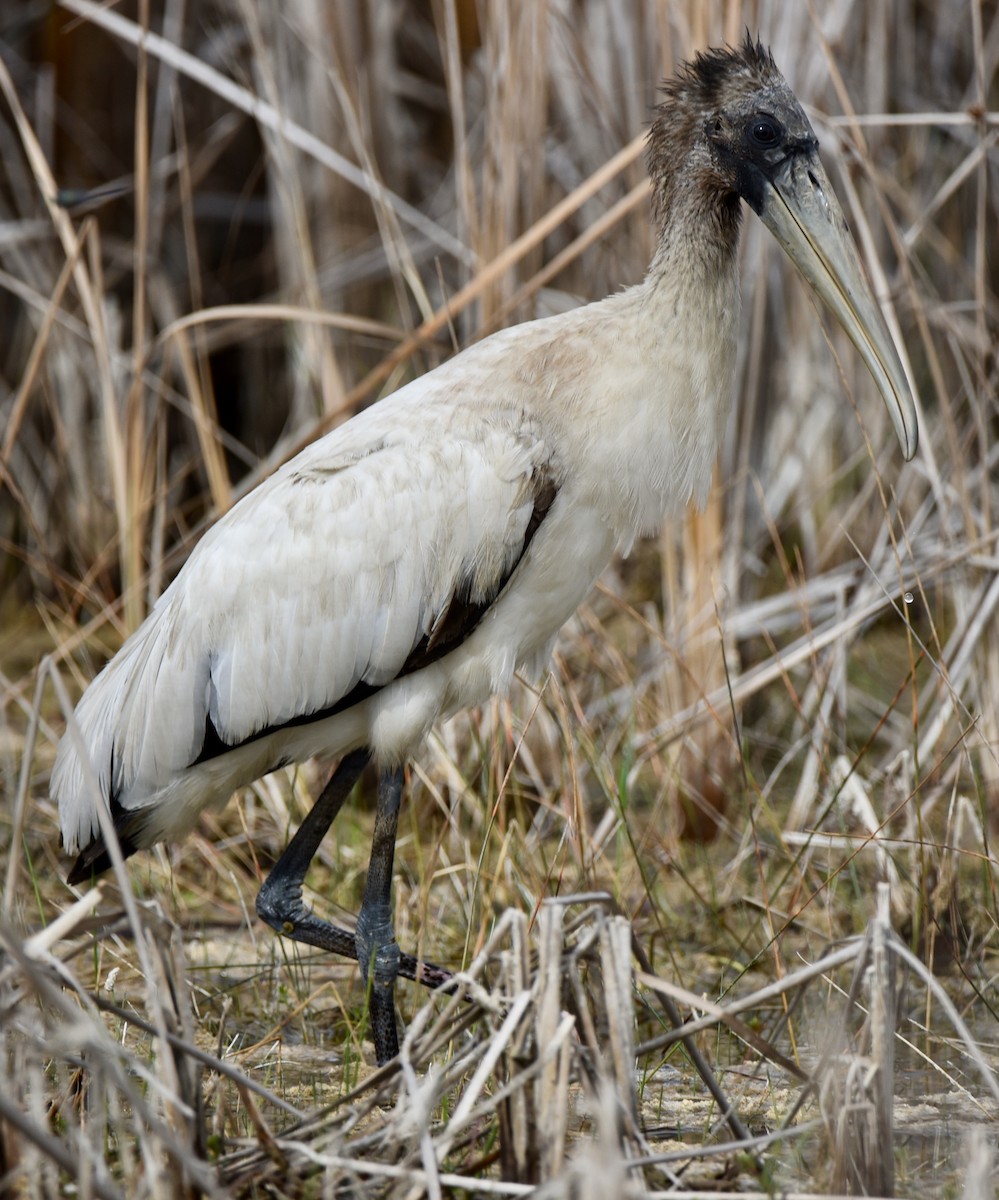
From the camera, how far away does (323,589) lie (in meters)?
3.43

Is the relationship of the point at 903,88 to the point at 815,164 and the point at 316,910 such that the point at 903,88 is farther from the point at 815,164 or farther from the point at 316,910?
the point at 316,910

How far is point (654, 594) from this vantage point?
619 centimetres

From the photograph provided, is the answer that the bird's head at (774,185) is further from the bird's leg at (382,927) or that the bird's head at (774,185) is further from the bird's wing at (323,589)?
the bird's leg at (382,927)

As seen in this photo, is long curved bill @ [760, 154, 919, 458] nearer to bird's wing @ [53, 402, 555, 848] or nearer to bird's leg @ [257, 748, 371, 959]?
bird's wing @ [53, 402, 555, 848]

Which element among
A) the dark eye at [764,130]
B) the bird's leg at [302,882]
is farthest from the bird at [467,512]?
the bird's leg at [302,882]

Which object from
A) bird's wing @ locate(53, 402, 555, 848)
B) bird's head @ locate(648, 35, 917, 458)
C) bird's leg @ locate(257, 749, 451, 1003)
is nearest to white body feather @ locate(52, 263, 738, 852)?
bird's wing @ locate(53, 402, 555, 848)

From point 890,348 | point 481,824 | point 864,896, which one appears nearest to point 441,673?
point 481,824

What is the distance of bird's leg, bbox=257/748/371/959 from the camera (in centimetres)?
375

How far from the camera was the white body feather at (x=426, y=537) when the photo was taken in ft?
11.0

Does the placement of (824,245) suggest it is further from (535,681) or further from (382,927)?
(382,927)

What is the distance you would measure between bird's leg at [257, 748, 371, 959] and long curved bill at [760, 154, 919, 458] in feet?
4.55

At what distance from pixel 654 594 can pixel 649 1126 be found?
328cm

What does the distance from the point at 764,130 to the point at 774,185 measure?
0.11 metres

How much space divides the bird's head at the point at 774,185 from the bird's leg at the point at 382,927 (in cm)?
130
